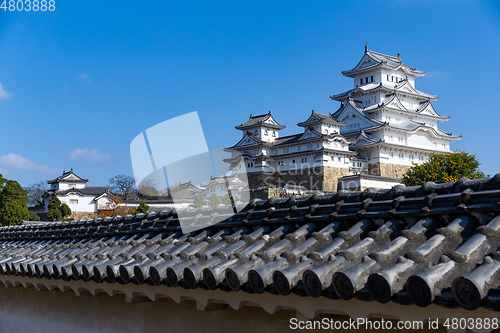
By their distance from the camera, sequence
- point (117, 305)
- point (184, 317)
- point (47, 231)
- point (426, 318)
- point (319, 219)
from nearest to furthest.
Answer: point (426, 318) → point (319, 219) → point (184, 317) → point (117, 305) → point (47, 231)

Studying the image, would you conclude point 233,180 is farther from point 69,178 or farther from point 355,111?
point 69,178

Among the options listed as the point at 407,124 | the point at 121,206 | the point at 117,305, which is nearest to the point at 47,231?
the point at 117,305

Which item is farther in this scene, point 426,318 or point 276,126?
point 276,126

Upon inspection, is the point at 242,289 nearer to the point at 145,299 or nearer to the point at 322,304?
the point at 322,304

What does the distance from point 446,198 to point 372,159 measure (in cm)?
4017

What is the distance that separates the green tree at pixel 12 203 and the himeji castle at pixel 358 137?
65.5 feet

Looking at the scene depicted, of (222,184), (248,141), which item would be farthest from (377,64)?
(222,184)

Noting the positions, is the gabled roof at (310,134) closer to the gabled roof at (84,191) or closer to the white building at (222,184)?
the white building at (222,184)

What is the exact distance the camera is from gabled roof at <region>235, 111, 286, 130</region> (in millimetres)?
44812

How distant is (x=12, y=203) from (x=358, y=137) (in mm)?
31925

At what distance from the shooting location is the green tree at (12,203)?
3791 centimetres

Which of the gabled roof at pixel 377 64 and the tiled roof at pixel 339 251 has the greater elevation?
the gabled roof at pixel 377 64

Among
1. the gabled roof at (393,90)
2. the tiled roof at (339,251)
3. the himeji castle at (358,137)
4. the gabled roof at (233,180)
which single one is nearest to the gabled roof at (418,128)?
the himeji castle at (358,137)

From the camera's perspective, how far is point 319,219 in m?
3.43
